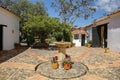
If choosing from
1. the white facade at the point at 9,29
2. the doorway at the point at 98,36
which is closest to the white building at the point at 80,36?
the doorway at the point at 98,36

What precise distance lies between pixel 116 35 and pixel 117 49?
1.40 m

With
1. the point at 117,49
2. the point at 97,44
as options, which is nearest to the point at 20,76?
the point at 117,49

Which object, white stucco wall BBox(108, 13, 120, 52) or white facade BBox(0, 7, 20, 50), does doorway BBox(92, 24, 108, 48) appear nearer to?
white stucco wall BBox(108, 13, 120, 52)

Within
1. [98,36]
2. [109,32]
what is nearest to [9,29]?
[109,32]

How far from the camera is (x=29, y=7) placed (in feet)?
112

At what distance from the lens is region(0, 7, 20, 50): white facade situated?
17.9 metres

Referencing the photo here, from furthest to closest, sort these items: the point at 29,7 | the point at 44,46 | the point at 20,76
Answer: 1. the point at 29,7
2. the point at 44,46
3. the point at 20,76

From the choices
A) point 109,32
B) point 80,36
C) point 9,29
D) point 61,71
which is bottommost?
point 61,71

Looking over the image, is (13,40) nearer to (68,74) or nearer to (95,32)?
(95,32)

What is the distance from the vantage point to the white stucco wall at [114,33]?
17734mm

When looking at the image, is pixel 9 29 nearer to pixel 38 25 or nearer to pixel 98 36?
pixel 38 25

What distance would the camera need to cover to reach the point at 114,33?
18.8m

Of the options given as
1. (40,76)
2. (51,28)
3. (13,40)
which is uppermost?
(51,28)

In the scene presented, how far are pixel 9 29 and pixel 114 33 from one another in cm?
1093
